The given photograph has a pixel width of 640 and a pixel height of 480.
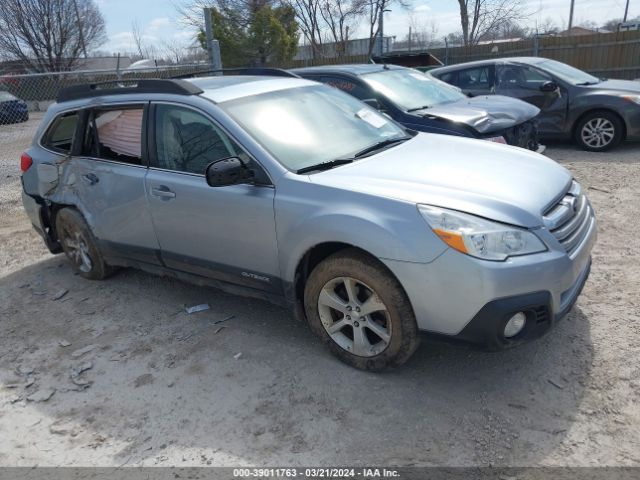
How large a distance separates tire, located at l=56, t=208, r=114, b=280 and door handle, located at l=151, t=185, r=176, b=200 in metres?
1.12

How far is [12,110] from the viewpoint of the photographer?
1845cm

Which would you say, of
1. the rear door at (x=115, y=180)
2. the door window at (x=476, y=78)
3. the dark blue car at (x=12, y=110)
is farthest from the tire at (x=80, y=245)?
the dark blue car at (x=12, y=110)

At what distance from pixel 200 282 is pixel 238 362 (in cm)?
77

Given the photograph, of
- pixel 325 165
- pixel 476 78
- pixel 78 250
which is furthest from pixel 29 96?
pixel 325 165

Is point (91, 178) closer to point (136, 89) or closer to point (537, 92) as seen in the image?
point (136, 89)

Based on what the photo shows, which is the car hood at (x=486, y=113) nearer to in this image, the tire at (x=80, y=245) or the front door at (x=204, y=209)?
the front door at (x=204, y=209)

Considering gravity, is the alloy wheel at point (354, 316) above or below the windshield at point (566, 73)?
below

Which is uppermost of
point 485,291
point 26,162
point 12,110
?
point 26,162

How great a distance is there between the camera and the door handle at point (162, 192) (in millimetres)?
3822

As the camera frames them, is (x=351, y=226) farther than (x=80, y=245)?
No

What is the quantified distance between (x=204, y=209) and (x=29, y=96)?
21750 mm

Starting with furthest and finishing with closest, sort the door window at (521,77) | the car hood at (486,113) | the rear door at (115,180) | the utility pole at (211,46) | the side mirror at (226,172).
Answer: the door window at (521,77) → the utility pole at (211,46) → the car hood at (486,113) → the rear door at (115,180) → the side mirror at (226,172)

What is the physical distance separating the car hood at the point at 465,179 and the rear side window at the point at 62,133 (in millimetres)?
2649

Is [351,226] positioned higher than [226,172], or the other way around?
[226,172]
